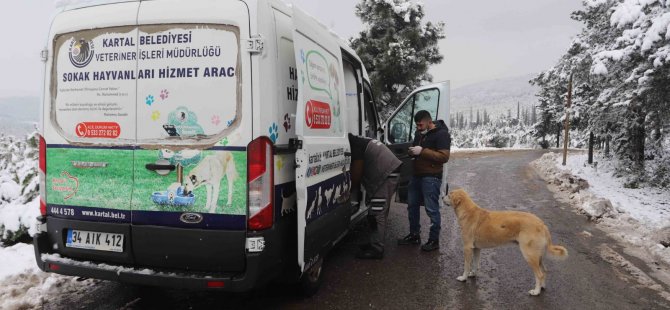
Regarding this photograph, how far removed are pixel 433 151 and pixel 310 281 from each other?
234 cm

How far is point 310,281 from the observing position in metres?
3.90

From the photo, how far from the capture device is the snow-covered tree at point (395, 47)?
55.4 ft

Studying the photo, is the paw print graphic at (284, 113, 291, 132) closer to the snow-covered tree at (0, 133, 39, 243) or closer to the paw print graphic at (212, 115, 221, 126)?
the paw print graphic at (212, 115, 221, 126)

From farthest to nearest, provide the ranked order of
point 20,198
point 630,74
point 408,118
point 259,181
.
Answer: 1. point 630,74
2. point 408,118
3. point 20,198
4. point 259,181

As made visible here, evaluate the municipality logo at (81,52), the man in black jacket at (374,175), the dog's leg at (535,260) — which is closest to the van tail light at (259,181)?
the municipality logo at (81,52)

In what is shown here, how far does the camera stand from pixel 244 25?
298 cm

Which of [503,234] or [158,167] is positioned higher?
[158,167]

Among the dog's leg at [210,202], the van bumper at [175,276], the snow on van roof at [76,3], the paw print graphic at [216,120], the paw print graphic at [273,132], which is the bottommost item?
the van bumper at [175,276]

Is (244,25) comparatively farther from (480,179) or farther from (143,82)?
(480,179)

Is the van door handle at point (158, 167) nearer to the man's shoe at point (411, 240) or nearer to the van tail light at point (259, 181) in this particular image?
the van tail light at point (259, 181)

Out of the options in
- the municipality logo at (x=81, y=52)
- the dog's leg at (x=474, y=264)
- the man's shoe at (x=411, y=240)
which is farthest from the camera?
the man's shoe at (x=411, y=240)

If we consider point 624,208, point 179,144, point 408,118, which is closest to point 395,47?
point 624,208

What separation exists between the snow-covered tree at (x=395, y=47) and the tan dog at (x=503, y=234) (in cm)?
1280

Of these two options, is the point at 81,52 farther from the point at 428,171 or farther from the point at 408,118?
the point at 408,118
